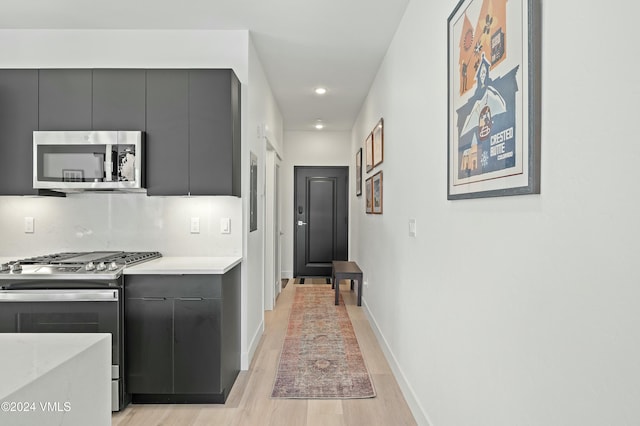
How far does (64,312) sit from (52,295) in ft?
0.41

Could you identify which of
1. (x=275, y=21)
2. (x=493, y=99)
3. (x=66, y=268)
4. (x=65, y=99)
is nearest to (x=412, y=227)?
(x=493, y=99)

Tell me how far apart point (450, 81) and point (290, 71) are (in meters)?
2.69

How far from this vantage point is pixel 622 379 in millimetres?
878

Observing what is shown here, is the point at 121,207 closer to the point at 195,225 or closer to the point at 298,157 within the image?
the point at 195,225

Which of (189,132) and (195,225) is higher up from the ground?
(189,132)

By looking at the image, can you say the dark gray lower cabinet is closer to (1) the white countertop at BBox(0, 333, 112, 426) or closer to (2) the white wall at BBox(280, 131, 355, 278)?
(1) the white countertop at BBox(0, 333, 112, 426)

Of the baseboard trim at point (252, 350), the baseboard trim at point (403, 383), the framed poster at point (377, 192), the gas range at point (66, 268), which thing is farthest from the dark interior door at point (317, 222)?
the gas range at point (66, 268)

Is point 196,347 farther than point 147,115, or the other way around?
point 147,115

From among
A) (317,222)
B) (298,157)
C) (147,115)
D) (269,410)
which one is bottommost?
(269,410)

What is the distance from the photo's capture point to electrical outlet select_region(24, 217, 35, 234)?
3258 millimetres

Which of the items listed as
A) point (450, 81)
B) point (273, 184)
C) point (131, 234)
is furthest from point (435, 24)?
point (273, 184)

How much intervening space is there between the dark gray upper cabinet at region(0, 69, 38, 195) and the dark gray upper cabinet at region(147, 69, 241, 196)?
0.81m

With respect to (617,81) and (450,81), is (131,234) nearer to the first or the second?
(450,81)

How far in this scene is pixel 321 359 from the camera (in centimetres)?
354
